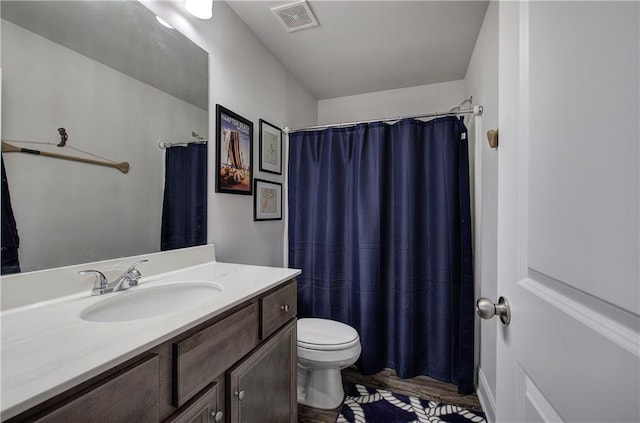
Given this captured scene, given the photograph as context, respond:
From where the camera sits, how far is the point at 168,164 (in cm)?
127

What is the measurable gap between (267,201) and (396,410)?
1.55 metres

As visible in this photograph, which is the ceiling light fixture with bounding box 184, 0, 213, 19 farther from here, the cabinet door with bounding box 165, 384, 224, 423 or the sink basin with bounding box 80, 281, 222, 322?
the cabinet door with bounding box 165, 384, 224, 423

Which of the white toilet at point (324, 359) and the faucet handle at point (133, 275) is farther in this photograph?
the white toilet at point (324, 359)

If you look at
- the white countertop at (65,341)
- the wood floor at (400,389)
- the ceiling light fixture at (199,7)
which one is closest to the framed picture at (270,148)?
the ceiling light fixture at (199,7)

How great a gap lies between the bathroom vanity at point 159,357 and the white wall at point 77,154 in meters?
0.18

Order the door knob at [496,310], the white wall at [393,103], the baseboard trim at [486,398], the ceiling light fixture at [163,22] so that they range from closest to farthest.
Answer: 1. the door knob at [496,310]
2. the ceiling light fixture at [163,22]
3. the baseboard trim at [486,398]
4. the white wall at [393,103]

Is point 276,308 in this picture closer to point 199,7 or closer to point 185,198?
point 185,198

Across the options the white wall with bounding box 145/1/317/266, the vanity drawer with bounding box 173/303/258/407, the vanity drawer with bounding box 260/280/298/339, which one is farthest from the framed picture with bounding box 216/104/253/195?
the vanity drawer with bounding box 173/303/258/407

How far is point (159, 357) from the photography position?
0.65 meters

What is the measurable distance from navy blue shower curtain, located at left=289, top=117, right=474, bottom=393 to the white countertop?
1.15 meters

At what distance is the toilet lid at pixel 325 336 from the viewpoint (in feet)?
5.02

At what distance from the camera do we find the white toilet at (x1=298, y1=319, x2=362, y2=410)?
152 cm

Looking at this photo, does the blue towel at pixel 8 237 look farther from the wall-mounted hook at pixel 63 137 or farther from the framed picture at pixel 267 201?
the framed picture at pixel 267 201

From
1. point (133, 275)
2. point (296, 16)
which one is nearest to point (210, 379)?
point (133, 275)
